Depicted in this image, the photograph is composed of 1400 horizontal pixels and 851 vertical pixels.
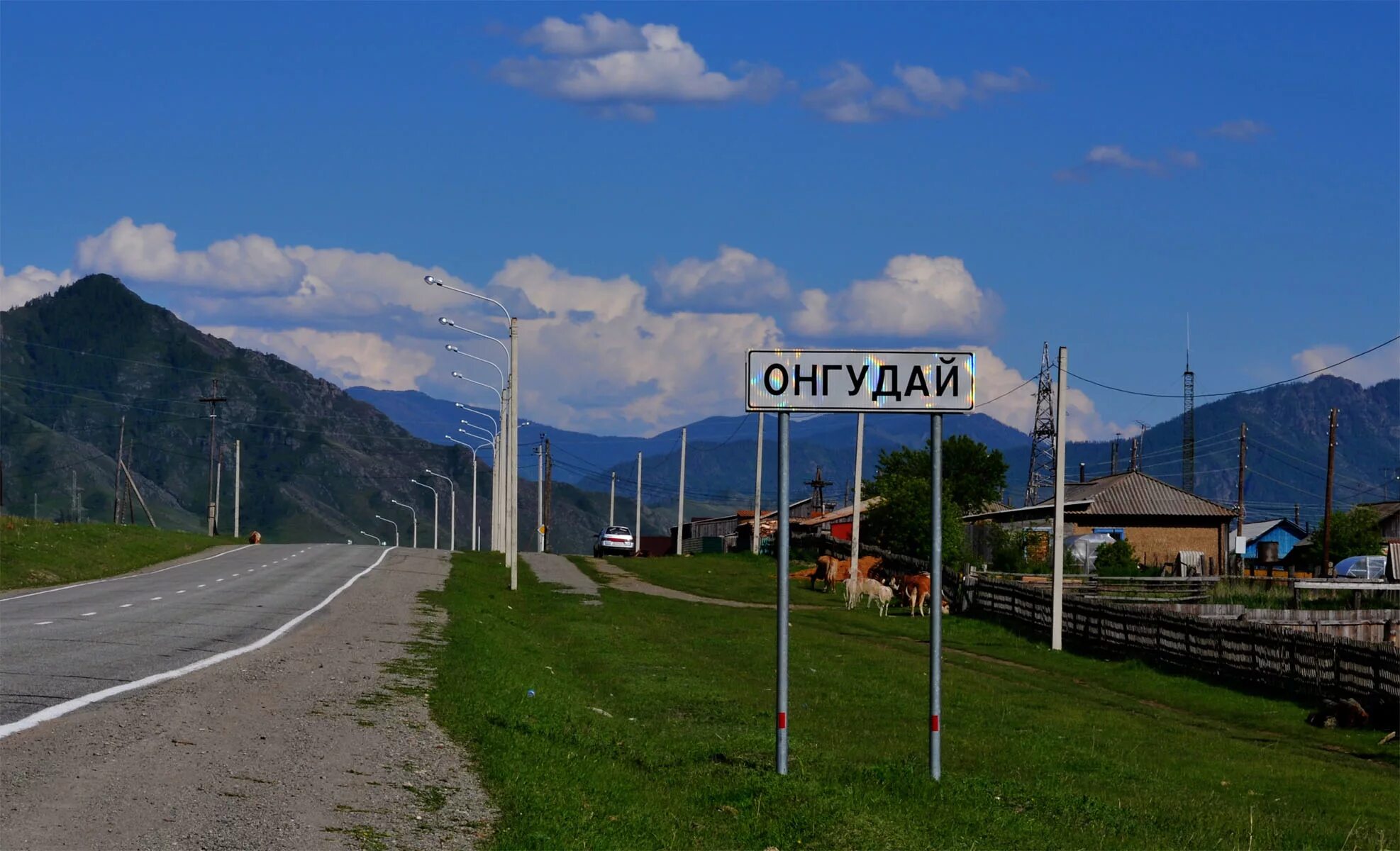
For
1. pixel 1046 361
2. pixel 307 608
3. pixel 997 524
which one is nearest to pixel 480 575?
pixel 307 608

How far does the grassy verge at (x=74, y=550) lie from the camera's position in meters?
40.9

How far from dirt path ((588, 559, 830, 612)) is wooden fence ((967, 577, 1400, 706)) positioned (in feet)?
31.6

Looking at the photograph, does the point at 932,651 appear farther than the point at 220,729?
Yes

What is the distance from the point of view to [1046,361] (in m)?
123

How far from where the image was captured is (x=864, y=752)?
15852mm

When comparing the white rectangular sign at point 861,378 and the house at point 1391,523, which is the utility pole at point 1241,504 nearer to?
the house at point 1391,523

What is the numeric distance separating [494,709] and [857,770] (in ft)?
12.8

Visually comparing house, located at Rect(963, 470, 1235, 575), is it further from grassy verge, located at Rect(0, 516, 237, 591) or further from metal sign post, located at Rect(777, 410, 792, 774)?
metal sign post, located at Rect(777, 410, 792, 774)

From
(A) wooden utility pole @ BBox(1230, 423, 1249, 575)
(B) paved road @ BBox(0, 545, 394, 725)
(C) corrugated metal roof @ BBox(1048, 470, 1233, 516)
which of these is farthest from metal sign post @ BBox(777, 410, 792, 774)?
(C) corrugated metal roof @ BBox(1048, 470, 1233, 516)

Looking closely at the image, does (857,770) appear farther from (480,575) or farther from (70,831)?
(480,575)

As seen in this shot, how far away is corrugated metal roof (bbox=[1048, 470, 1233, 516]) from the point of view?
306 ft

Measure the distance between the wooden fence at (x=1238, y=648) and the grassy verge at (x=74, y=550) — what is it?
94.2 ft

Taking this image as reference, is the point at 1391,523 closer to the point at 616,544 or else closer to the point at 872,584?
the point at 616,544

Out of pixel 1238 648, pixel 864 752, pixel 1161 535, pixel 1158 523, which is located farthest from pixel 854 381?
pixel 1161 535
